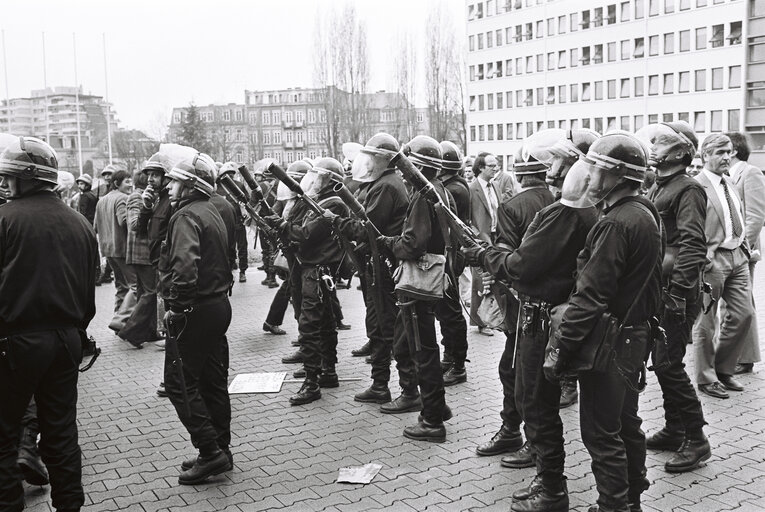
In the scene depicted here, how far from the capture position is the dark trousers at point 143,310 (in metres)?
9.77

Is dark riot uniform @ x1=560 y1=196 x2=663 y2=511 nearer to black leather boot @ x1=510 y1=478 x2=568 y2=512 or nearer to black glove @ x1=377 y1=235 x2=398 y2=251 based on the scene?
black leather boot @ x1=510 y1=478 x2=568 y2=512

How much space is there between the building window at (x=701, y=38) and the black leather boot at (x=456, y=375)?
202ft

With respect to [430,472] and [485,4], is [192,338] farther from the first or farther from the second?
[485,4]

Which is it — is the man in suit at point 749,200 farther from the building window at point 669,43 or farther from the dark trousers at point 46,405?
the building window at point 669,43

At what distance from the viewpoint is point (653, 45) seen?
6612 centimetres

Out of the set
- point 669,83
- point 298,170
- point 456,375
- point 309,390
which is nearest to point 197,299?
point 309,390

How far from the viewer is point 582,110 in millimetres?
72625

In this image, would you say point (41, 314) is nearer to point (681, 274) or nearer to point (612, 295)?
point (612, 295)

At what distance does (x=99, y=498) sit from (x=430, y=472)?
7.26ft

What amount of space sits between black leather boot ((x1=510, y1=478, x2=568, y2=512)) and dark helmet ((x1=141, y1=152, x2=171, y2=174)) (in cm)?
360

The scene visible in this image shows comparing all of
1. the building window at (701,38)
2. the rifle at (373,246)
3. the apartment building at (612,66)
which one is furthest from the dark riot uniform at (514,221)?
the building window at (701,38)

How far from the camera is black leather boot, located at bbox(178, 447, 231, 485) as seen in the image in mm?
5438

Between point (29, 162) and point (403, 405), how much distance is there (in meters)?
3.74

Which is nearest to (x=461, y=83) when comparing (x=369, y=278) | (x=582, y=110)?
(x=582, y=110)
